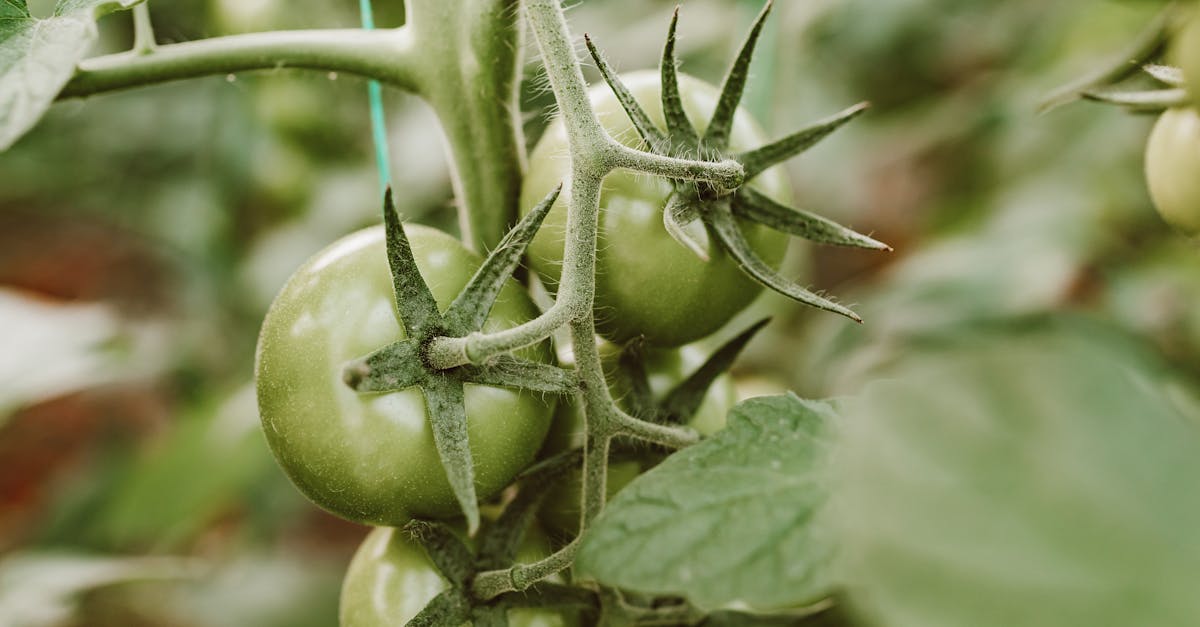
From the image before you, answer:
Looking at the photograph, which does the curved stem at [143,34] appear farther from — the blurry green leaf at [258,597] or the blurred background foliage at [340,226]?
the blurry green leaf at [258,597]

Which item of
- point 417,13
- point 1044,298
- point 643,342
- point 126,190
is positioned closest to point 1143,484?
point 643,342

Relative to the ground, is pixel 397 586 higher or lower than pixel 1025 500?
lower

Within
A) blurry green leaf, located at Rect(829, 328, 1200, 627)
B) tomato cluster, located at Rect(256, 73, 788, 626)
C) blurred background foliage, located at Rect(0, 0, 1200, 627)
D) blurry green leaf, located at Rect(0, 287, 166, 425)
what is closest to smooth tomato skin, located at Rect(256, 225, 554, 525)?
tomato cluster, located at Rect(256, 73, 788, 626)

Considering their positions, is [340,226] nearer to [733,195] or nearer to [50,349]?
[50,349]

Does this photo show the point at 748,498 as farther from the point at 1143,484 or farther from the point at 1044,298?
the point at 1044,298

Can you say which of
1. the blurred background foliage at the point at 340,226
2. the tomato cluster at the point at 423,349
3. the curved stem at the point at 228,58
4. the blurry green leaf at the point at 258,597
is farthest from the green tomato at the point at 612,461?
the blurry green leaf at the point at 258,597

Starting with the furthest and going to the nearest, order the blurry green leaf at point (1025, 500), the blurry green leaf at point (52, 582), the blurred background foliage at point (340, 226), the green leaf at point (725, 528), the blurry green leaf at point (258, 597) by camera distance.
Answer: the blurry green leaf at point (258, 597) < the blurred background foliage at point (340, 226) < the blurry green leaf at point (52, 582) < the green leaf at point (725, 528) < the blurry green leaf at point (1025, 500)

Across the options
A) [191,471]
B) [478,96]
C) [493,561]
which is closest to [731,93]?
[478,96]
